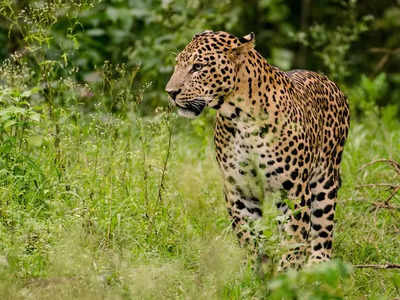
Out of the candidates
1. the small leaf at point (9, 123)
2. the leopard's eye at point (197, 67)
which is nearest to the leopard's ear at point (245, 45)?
the leopard's eye at point (197, 67)

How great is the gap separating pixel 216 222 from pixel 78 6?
1.96 m

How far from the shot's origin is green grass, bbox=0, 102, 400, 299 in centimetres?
446

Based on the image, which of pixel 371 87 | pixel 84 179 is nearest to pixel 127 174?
pixel 84 179

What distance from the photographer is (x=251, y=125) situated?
552 cm

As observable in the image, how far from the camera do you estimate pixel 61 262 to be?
14.8ft

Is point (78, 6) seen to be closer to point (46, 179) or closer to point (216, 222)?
point (46, 179)

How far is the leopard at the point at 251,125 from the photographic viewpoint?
542 cm

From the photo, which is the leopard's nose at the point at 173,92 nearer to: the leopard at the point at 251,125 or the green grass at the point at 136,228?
the leopard at the point at 251,125

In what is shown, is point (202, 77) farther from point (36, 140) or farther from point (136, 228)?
point (36, 140)

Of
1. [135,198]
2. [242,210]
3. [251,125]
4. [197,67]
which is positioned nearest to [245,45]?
[197,67]

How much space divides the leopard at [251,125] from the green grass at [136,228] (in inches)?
13.1

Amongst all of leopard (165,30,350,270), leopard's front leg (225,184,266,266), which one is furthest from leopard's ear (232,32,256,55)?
leopard's front leg (225,184,266,266)

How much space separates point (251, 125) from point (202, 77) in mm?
481

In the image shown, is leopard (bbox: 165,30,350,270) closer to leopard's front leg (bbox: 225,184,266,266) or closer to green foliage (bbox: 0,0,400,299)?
leopard's front leg (bbox: 225,184,266,266)
